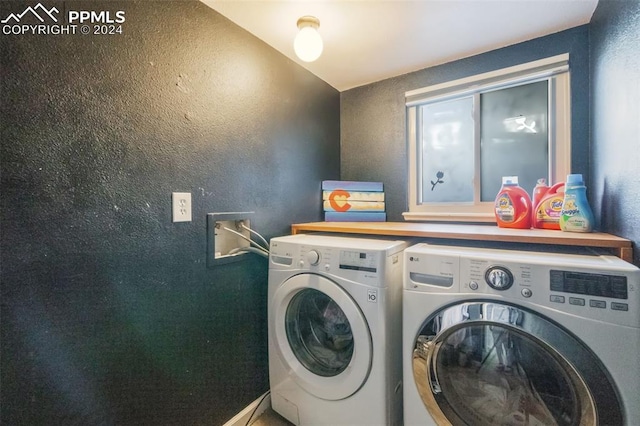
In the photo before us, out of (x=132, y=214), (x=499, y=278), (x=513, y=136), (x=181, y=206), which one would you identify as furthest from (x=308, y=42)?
(x=513, y=136)

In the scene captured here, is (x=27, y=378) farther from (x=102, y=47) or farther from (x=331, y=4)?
(x=331, y=4)

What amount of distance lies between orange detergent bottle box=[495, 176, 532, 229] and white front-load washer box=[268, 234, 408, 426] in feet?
1.91

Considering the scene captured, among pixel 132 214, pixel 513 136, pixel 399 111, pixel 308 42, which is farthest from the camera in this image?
pixel 513 136

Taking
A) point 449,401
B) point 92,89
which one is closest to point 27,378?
→ point 92,89

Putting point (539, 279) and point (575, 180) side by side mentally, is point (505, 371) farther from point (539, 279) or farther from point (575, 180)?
point (575, 180)

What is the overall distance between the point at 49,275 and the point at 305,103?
154 cm

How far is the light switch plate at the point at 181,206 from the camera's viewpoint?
42.9 inches

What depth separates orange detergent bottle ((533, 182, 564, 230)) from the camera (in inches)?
A: 49.3

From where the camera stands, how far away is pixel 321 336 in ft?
4.25

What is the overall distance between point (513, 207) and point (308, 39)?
49.8 inches

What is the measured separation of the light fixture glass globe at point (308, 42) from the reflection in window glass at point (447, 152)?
102cm

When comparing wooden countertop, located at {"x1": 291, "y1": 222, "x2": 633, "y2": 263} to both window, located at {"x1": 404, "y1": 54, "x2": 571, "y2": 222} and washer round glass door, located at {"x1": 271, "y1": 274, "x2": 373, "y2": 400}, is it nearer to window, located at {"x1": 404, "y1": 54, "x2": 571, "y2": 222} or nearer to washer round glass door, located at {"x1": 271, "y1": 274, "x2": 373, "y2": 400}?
washer round glass door, located at {"x1": 271, "y1": 274, "x2": 373, "y2": 400}

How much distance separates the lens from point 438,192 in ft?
6.70

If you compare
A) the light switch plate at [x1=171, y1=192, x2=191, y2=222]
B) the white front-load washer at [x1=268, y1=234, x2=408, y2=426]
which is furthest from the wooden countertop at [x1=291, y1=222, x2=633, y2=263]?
the light switch plate at [x1=171, y1=192, x2=191, y2=222]
